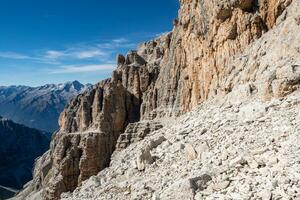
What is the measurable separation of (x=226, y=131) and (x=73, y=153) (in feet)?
210

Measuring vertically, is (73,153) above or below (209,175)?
below

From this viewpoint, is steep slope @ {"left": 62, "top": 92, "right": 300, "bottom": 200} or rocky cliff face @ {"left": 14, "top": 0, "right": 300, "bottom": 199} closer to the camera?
steep slope @ {"left": 62, "top": 92, "right": 300, "bottom": 200}

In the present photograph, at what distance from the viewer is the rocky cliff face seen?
111 ft

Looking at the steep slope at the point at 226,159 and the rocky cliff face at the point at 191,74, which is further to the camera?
the rocky cliff face at the point at 191,74

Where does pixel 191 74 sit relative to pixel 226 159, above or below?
above

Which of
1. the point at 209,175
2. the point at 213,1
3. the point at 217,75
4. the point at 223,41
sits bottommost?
the point at 209,175

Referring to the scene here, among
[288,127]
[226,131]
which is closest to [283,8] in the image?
[226,131]

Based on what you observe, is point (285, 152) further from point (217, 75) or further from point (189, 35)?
point (189, 35)

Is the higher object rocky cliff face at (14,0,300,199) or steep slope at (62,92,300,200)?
rocky cliff face at (14,0,300,199)

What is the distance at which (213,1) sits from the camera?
170 feet

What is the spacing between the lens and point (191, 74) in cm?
5988

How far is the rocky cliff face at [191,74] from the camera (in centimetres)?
3374

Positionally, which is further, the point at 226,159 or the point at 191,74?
the point at 191,74

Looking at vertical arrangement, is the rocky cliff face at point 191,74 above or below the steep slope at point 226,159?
above
